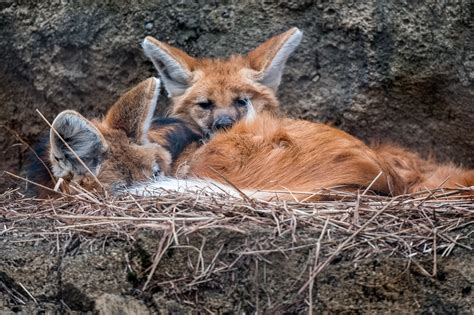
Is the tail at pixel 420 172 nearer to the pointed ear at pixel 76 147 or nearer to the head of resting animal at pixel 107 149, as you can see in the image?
the head of resting animal at pixel 107 149

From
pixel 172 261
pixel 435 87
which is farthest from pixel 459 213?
pixel 435 87

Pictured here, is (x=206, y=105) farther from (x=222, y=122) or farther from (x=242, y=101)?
(x=222, y=122)

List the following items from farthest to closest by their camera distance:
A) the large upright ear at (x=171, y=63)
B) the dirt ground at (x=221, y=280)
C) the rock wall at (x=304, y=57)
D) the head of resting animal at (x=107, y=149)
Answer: the large upright ear at (x=171, y=63), the rock wall at (x=304, y=57), the head of resting animal at (x=107, y=149), the dirt ground at (x=221, y=280)

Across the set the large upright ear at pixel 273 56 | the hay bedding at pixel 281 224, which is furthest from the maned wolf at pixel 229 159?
the large upright ear at pixel 273 56

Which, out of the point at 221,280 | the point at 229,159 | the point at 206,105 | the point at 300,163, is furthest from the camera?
the point at 206,105

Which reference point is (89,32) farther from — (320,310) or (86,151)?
(320,310)

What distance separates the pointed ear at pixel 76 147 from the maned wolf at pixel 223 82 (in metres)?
1.52

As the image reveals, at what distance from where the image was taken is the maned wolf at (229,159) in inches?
152

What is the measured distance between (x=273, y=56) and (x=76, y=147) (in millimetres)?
1952

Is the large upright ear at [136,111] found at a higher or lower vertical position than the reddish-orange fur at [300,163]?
higher

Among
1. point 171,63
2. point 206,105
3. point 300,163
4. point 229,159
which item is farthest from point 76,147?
point 206,105

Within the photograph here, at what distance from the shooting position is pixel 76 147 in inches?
170

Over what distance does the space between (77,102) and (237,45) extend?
115cm

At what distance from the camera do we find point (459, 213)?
3.28 m
